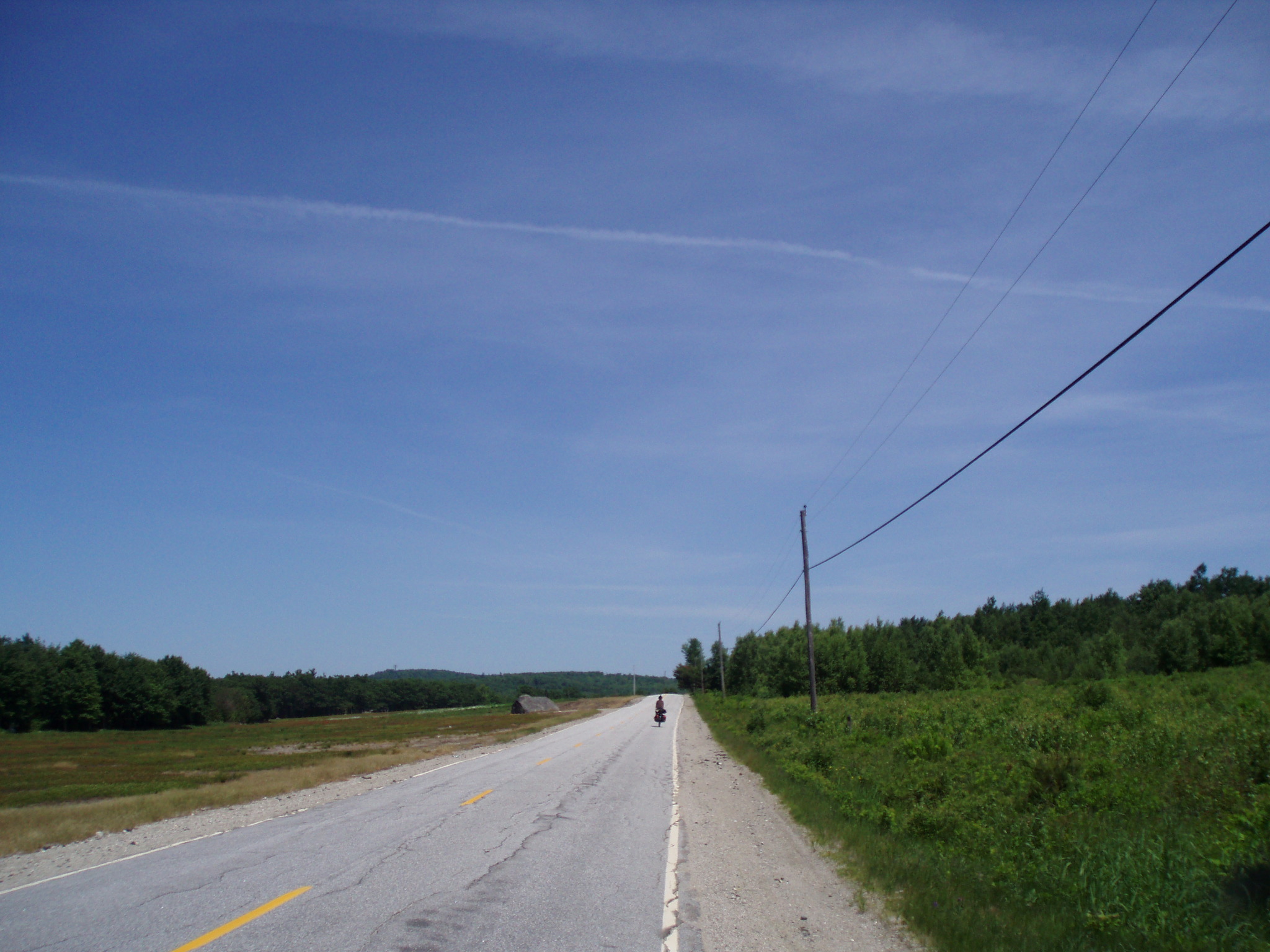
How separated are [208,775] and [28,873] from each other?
26.2 metres

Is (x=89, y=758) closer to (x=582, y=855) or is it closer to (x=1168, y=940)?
(x=582, y=855)

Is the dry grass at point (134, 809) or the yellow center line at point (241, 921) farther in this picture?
the dry grass at point (134, 809)

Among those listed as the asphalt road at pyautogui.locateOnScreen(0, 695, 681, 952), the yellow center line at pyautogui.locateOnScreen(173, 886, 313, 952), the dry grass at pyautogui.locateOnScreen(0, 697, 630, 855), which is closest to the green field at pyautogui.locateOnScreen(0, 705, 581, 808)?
the dry grass at pyautogui.locateOnScreen(0, 697, 630, 855)

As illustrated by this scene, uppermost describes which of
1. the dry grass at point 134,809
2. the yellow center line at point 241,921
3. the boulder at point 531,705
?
the yellow center line at point 241,921

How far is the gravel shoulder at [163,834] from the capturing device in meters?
9.95

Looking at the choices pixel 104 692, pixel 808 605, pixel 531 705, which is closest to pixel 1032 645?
pixel 531 705

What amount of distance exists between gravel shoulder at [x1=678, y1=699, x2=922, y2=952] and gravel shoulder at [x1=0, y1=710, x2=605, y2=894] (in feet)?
27.2

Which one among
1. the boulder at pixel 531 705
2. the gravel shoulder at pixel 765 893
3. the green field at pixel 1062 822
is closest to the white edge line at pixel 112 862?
the gravel shoulder at pixel 765 893

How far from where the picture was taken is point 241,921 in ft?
22.6

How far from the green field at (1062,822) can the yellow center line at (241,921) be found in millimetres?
6748

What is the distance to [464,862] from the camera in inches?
376

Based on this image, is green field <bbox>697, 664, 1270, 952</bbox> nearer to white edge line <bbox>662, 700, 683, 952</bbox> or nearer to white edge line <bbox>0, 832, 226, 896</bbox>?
white edge line <bbox>662, 700, 683, 952</bbox>

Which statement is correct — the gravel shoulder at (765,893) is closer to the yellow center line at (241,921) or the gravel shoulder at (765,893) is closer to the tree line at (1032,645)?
the yellow center line at (241,921)

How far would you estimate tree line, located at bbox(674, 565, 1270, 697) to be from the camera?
75.5m
